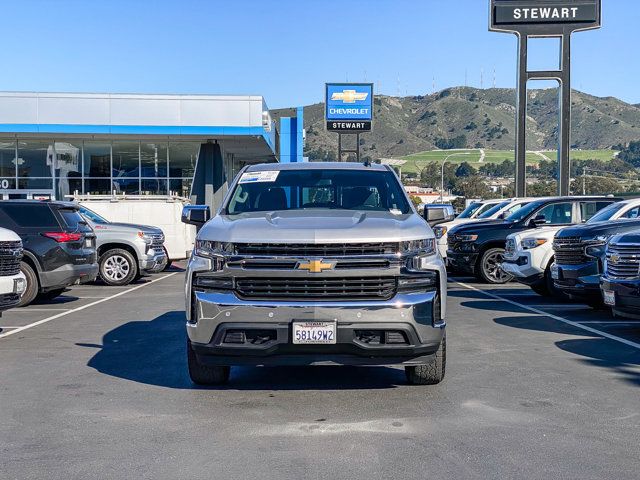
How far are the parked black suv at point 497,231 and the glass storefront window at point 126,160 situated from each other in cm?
1964

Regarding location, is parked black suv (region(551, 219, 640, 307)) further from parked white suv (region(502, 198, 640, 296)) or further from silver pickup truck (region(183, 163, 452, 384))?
silver pickup truck (region(183, 163, 452, 384))

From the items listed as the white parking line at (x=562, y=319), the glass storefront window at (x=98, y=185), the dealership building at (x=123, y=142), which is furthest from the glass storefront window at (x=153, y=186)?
the white parking line at (x=562, y=319)

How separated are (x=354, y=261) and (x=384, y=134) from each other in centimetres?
14305

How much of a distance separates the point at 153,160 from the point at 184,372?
2789 centimetres

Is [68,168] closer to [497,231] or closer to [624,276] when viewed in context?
[497,231]

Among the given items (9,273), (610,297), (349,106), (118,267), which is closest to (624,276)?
(610,297)

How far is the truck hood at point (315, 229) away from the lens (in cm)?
640

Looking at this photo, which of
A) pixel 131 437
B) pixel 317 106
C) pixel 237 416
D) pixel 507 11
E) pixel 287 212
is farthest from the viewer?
pixel 317 106

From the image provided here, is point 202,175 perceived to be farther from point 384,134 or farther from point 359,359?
point 384,134

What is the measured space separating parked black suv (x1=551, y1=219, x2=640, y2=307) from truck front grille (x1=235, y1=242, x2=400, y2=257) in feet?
21.0

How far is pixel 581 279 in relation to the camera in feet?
39.2

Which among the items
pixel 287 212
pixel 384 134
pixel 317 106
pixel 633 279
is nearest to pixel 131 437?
pixel 287 212

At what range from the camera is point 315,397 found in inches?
270

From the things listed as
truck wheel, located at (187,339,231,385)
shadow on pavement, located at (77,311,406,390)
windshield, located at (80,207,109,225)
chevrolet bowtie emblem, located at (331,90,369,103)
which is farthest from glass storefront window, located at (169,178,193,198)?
truck wheel, located at (187,339,231,385)
